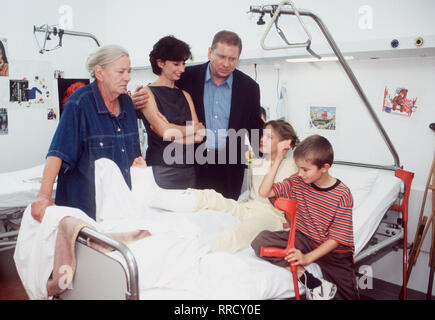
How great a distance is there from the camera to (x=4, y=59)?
3.34m

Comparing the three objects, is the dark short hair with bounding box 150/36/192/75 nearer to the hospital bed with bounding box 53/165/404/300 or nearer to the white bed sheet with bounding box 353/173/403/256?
the hospital bed with bounding box 53/165/404/300

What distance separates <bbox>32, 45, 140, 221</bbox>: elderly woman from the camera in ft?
5.41

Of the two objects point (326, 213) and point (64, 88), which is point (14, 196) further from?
point (326, 213)

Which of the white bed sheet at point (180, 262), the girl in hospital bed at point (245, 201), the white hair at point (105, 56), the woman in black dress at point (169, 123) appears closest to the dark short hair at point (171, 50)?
the woman in black dress at point (169, 123)

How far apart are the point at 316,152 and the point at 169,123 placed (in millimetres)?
805

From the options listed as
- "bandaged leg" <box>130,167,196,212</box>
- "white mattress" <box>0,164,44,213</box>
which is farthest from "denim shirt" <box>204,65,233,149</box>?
"white mattress" <box>0,164,44,213</box>

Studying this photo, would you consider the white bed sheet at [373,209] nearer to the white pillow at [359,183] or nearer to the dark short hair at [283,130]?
the white pillow at [359,183]

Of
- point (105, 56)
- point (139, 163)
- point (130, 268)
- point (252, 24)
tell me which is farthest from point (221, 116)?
point (130, 268)

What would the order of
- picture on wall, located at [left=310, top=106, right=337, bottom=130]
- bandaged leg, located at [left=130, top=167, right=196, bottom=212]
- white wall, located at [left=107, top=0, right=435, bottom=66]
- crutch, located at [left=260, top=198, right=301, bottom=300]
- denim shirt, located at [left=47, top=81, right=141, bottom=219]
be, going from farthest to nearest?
1. picture on wall, located at [left=310, top=106, right=337, bottom=130]
2. white wall, located at [left=107, top=0, right=435, bottom=66]
3. bandaged leg, located at [left=130, top=167, right=196, bottom=212]
4. denim shirt, located at [left=47, top=81, right=141, bottom=219]
5. crutch, located at [left=260, top=198, right=301, bottom=300]

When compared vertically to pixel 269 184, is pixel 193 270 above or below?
below

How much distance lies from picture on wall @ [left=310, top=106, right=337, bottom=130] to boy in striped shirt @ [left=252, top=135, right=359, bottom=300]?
974 mm
